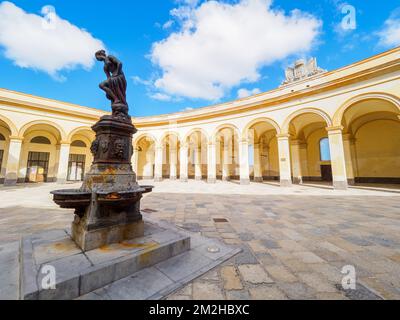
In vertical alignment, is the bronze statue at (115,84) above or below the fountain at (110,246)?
above

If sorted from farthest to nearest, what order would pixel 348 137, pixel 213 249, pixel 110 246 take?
pixel 348 137 → pixel 213 249 → pixel 110 246

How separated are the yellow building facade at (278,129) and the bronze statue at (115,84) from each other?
41.9ft

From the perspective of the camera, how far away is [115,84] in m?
3.29

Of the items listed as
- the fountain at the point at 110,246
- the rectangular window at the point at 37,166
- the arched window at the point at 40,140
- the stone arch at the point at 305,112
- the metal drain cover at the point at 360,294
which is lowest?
the metal drain cover at the point at 360,294

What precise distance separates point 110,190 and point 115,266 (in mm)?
1090

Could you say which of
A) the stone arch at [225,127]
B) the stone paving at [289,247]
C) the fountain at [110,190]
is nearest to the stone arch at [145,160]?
the stone arch at [225,127]

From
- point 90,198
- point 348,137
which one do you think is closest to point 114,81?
point 90,198

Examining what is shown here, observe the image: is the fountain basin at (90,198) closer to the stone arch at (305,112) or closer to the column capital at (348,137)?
the stone arch at (305,112)

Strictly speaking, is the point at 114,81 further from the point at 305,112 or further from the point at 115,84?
the point at 305,112

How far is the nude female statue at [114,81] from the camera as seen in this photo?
10.8 feet
